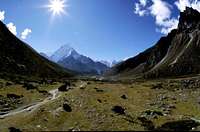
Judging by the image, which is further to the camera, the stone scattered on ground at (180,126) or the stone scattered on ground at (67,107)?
the stone scattered on ground at (67,107)

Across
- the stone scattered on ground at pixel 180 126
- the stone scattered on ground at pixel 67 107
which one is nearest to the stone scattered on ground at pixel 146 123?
the stone scattered on ground at pixel 180 126

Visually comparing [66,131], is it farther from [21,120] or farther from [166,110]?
[166,110]

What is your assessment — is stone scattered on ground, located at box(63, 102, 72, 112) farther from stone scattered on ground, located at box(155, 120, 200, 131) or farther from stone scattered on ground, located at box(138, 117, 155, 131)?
stone scattered on ground, located at box(155, 120, 200, 131)

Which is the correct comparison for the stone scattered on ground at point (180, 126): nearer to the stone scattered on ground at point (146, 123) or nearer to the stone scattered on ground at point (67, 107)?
the stone scattered on ground at point (146, 123)

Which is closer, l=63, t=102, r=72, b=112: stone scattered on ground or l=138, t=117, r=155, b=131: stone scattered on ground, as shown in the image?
l=138, t=117, r=155, b=131: stone scattered on ground

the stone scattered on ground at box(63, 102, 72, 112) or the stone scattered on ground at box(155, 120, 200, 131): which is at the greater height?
the stone scattered on ground at box(63, 102, 72, 112)

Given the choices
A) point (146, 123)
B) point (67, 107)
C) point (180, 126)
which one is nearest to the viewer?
point (180, 126)

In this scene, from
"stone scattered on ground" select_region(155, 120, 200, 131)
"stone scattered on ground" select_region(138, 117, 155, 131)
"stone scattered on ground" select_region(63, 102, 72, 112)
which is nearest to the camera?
"stone scattered on ground" select_region(155, 120, 200, 131)

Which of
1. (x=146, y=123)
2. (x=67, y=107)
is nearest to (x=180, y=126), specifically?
(x=146, y=123)

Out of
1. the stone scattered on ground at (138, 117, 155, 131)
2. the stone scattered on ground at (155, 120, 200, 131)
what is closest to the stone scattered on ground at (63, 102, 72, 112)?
the stone scattered on ground at (138, 117, 155, 131)

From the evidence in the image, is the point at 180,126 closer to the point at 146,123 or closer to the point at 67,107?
the point at 146,123

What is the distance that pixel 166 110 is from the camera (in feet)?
218

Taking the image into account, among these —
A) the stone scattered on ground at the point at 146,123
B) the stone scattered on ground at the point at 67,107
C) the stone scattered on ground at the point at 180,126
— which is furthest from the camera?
the stone scattered on ground at the point at 67,107

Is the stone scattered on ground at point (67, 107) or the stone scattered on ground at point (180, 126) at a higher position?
the stone scattered on ground at point (67, 107)
